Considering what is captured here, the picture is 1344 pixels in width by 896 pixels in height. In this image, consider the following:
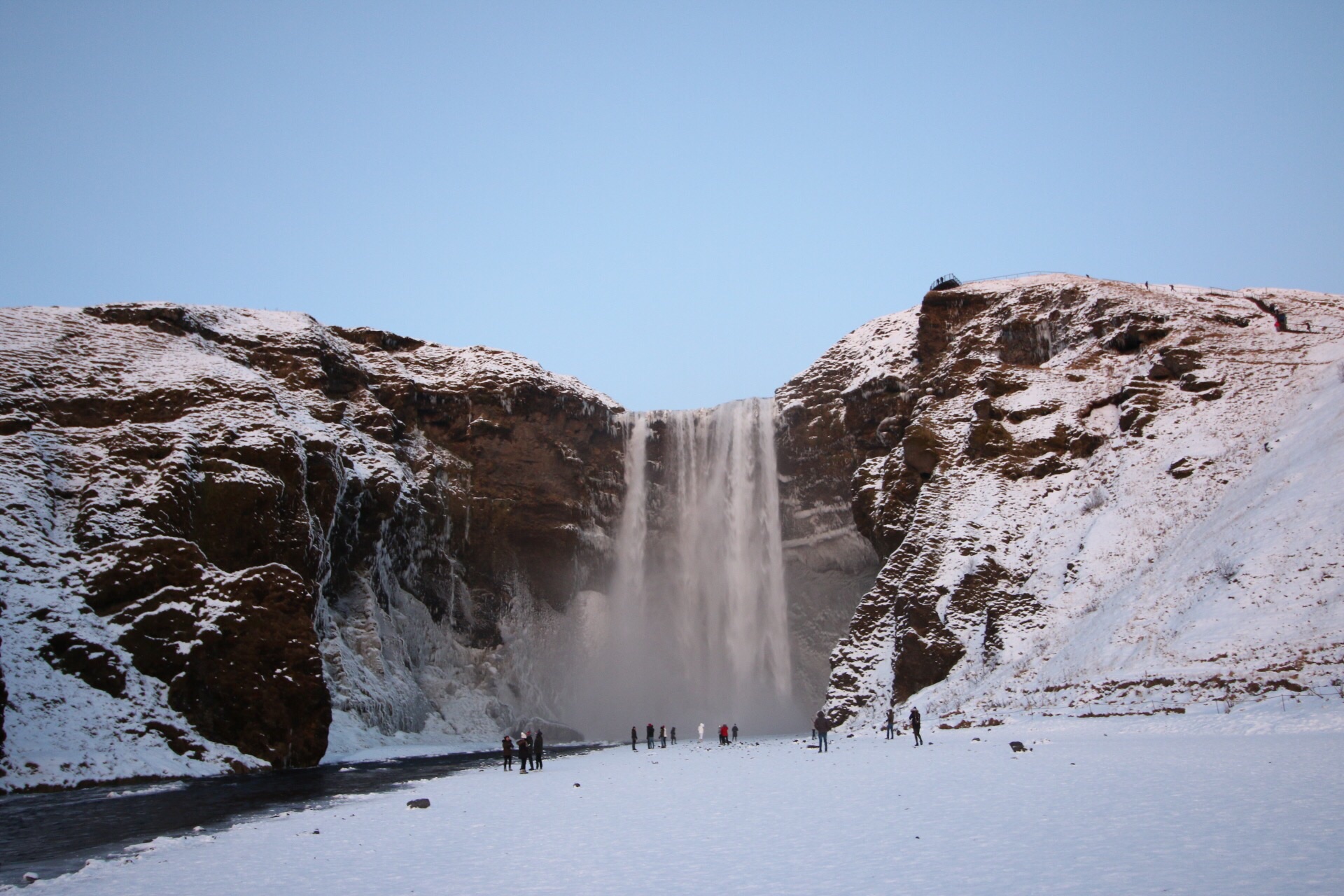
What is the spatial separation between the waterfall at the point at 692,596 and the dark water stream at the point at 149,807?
88.5 ft

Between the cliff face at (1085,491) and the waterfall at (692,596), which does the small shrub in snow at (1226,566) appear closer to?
the cliff face at (1085,491)

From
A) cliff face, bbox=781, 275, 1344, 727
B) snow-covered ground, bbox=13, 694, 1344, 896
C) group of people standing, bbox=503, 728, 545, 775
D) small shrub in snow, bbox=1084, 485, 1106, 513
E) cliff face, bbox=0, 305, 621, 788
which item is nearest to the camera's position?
snow-covered ground, bbox=13, 694, 1344, 896

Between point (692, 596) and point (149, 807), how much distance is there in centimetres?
4221

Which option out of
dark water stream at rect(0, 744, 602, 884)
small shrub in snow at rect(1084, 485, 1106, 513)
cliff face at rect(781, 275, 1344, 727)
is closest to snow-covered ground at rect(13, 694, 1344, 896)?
dark water stream at rect(0, 744, 602, 884)

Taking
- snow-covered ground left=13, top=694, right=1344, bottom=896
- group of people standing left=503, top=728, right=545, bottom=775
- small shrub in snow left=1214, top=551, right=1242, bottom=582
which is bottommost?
group of people standing left=503, top=728, right=545, bottom=775

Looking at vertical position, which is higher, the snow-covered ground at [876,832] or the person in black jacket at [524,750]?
the snow-covered ground at [876,832]

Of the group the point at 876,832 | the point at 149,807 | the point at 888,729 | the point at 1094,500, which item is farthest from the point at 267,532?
the point at 1094,500

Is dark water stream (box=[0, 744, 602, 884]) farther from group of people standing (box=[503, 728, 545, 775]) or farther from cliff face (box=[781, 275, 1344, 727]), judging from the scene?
cliff face (box=[781, 275, 1344, 727])

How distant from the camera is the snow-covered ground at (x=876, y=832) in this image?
8836mm

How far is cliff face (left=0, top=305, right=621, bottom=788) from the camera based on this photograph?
31062 millimetres

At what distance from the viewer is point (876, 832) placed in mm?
11562

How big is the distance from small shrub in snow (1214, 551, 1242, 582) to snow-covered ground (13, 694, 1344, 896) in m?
8.69

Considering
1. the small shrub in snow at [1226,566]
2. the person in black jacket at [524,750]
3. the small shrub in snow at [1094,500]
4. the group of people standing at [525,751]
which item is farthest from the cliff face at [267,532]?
the small shrub in snow at [1226,566]

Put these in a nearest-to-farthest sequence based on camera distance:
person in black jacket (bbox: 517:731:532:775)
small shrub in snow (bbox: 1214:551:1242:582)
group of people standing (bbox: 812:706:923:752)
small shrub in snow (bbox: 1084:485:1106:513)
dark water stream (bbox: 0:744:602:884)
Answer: dark water stream (bbox: 0:744:602:884) < group of people standing (bbox: 812:706:923:752) < person in black jacket (bbox: 517:731:532:775) < small shrub in snow (bbox: 1214:551:1242:582) < small shrub in snow (bbox: 1084:485:1106:513)
